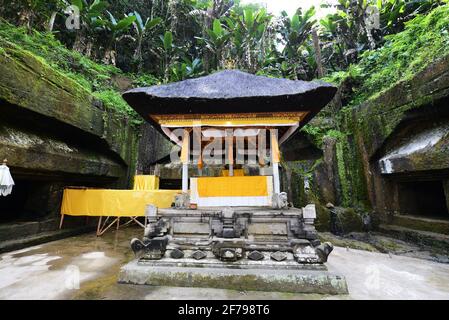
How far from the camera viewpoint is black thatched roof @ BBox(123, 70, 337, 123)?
4.80 meters

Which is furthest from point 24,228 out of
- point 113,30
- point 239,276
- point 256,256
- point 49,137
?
point 113,30

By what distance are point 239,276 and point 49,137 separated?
714cm

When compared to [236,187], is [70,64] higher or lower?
higher

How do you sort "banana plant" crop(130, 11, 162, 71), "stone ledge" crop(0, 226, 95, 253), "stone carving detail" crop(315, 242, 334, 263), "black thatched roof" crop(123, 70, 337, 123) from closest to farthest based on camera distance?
"stone carving detail" crop(315, 242, 334, 263)
"black thatched roof" crop(123, 70, 337, 123)
"stone ledge" crop(0, 226, 95, 253)
"banana plant" crop(130, 11, 162, 71)

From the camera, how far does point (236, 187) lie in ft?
17.7

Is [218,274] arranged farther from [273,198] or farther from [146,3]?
[146,3]

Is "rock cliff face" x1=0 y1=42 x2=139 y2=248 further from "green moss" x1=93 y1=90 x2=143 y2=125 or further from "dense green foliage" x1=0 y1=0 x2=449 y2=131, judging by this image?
"dense green foliage" x1=0 y1=0 x2=449 y2=131

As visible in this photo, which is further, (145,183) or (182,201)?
(145,183)

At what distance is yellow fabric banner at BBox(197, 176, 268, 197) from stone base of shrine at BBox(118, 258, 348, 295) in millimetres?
1726

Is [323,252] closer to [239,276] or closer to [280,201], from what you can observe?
[280,201]

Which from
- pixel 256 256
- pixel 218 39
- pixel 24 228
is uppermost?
pixel 218 39

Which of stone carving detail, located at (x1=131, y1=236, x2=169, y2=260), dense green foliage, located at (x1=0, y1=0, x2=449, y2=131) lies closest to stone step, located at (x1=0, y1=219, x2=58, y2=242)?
stone carving detail, located at (x1=131, y1=236, x2=169, y2=260)

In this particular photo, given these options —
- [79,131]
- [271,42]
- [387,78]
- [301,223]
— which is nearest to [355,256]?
[301,223]
